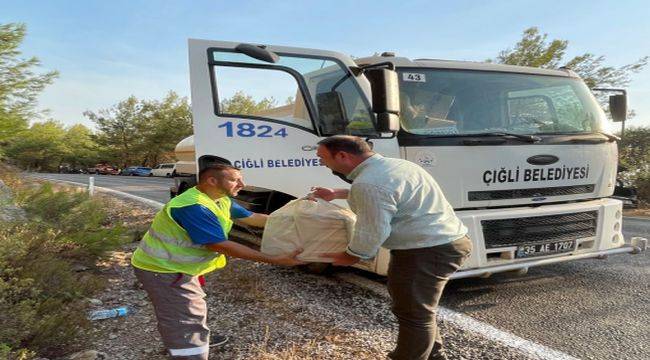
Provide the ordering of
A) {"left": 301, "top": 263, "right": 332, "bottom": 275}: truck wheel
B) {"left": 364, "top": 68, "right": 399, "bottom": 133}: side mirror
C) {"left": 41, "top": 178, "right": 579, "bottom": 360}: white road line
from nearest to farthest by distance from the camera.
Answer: {"left": 41, "top": 178, "right": 579, "bottom": 360}: white road line → {"left": 364, "top": 68, "right": 399, "bottom": 133}: side mirror → {"left": 301, "top": 263, "right": 332, "bottom": 275}: truck wheel

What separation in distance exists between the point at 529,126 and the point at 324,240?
2.85 meters

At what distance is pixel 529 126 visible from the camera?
4.38m

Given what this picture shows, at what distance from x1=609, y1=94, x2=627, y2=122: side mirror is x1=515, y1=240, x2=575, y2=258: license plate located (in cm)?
190

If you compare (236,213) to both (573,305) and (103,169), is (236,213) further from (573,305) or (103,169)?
(103,169)

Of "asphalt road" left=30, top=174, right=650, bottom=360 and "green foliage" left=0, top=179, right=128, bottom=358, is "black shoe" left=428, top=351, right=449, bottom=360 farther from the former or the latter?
"green foliage" left=0, top=179, right=128, bottom=358

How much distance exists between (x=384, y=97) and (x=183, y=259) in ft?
6.73

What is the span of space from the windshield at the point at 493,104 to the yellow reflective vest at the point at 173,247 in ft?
7.21

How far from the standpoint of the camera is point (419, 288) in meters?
2.37

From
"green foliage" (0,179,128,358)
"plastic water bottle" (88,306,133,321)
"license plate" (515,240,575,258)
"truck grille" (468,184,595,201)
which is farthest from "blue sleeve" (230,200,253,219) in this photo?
"license plate" (515,240,575,258)

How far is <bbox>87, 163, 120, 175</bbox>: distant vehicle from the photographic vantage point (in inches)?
2100

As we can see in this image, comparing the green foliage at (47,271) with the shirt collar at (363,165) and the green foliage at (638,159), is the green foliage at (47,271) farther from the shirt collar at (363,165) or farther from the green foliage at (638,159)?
the green foliage at (638,159)

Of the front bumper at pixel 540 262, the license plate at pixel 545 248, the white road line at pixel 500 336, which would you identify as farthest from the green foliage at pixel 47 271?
the license plate at pixel 545 248

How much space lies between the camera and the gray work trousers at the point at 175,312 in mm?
2242

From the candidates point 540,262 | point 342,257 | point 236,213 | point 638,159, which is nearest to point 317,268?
point 236,213
